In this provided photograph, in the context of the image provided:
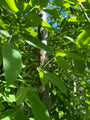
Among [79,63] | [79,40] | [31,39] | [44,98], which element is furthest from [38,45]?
[44,98]

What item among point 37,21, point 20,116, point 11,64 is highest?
point 37,21

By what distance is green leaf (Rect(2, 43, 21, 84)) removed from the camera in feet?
0.88

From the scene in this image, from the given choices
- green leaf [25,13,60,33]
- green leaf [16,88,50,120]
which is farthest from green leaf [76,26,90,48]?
green leaf [16,88,50,120]

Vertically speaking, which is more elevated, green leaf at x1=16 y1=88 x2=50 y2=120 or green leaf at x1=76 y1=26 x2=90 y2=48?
green leaf at x1=76 y1=26 x2=90 y2=48

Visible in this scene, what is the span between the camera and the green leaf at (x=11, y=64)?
268mm

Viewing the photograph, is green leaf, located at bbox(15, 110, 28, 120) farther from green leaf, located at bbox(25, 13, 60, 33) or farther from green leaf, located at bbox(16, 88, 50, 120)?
green leaf, located at bbox(25, 13, 60, 33)

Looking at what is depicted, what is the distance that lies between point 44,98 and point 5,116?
314 millimetres

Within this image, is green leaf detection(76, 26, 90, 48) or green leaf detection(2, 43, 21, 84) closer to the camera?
green leaf detection(2, 43, 21, 84)

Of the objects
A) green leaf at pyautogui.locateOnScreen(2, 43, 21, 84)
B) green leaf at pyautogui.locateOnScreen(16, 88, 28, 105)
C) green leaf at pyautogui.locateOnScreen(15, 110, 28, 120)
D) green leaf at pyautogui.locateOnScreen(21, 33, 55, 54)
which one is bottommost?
green leaf at pyautogui.locateOnScreen(15, 110, 28, 120)

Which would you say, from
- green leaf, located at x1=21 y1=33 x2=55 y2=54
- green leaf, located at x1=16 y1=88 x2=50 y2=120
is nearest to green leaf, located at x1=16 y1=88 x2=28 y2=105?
green leaf, located at x1=16 y1=88 x2=50 y2=120

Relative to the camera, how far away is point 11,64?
28 cm

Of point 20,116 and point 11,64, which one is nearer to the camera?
point 11,64

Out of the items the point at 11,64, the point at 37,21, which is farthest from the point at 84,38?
the point at 11,64

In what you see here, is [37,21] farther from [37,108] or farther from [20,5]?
[37,108]
